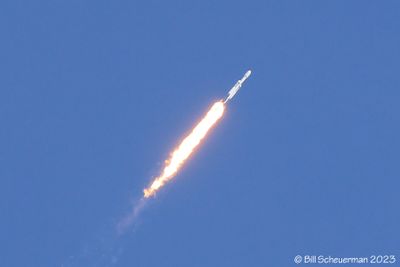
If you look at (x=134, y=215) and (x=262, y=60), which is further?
(x=262, y=60)

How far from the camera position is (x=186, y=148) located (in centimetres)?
14450

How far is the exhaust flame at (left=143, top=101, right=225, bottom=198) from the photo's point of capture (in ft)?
471

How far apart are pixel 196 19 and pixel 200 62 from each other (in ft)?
26.4

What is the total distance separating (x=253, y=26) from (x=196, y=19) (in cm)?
973

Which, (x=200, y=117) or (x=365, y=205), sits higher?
(x=200, y=117)

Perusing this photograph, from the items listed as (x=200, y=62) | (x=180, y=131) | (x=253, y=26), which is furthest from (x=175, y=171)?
(x=253, y=26)

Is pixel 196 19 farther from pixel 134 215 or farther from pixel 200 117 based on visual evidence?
pixel 134 215

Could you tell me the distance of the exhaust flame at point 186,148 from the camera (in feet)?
471

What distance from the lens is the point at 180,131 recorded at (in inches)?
5807

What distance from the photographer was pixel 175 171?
144 metres

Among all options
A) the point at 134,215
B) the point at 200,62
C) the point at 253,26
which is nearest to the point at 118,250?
the point at 134,215

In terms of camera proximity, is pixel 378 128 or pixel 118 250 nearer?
pixel 118 250

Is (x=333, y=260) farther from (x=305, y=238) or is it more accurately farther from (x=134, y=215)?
(x=134, y=215)

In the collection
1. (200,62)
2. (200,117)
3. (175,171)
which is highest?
(200,62)
